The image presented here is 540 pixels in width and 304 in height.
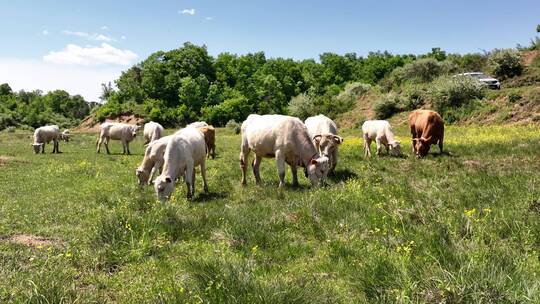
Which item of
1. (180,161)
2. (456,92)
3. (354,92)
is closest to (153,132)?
(180,161)

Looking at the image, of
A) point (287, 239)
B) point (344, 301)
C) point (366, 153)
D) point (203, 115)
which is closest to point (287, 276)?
point (344, 301)

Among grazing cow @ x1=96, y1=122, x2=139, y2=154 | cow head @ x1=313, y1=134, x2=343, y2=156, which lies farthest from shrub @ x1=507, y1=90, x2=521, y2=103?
grazing cow @ x1=96, y1=122, x2=139, y2=154

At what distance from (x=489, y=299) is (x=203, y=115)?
70174 mm

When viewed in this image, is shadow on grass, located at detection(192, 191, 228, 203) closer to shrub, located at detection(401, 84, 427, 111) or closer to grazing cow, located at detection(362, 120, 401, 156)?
grazing cow, located at detection(362, 120, 401, 156)

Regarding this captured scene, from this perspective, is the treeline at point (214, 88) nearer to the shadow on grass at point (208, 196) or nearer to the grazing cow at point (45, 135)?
the grazing cow at point (45, 135)

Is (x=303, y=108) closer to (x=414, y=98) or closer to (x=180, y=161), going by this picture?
(x=414, y=98)

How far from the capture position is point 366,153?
67.5 ft

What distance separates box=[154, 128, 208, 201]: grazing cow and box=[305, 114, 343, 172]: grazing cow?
370 centimetres

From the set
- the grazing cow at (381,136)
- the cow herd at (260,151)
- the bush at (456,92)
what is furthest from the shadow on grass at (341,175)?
the bush at (456,92)

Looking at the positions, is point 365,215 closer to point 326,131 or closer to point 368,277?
point 368,277

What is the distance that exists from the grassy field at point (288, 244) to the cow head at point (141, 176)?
1083 millimetres

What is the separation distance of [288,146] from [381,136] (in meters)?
8.57

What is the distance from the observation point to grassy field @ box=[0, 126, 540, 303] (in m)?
4.79

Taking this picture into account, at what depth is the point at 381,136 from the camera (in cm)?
2034
